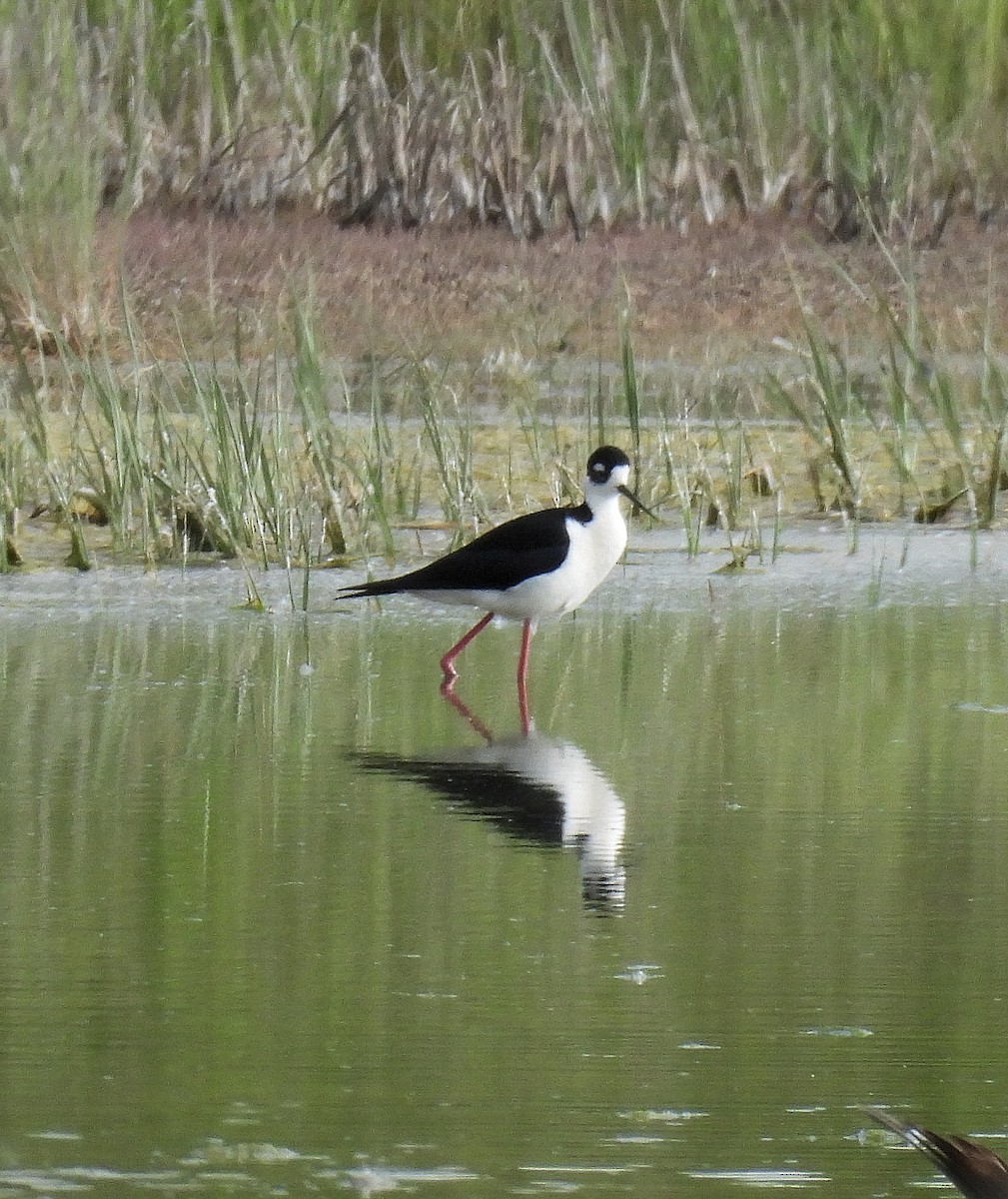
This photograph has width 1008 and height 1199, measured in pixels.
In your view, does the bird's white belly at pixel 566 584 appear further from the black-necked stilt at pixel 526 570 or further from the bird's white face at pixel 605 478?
the bird's white face at pixel 605 478

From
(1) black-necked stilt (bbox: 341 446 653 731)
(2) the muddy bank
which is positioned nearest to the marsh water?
(1) black-necked stilt (bbox: 341 446 653 731)

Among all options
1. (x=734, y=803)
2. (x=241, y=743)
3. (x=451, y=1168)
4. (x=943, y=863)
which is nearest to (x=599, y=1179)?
(x=451, y=1168)

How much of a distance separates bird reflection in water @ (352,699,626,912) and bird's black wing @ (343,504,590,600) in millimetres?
881

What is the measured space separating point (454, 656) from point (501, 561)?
23 cm

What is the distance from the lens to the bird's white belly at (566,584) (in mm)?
5613

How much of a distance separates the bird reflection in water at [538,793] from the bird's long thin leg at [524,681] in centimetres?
8

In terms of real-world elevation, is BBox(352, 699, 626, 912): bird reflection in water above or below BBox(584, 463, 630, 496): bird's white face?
below

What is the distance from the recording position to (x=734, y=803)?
13.1 feet

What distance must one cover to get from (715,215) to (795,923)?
32.6 feet

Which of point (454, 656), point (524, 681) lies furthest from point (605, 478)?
point (524, 681)

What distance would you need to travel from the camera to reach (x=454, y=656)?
18.7 feet

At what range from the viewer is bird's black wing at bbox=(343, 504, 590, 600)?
5.64m

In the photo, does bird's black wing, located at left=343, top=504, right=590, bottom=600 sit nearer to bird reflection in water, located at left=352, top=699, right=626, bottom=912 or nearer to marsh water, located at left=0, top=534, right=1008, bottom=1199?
marsh water, located at left=0, top=534, right=1008, bottom=1199

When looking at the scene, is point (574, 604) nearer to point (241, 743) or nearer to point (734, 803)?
point (241, 743)
